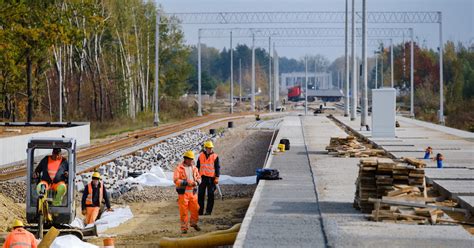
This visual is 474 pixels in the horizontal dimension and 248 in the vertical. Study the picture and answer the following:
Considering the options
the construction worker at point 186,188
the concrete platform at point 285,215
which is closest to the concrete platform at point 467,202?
the concrete platform at point 285,215

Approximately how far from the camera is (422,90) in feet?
386

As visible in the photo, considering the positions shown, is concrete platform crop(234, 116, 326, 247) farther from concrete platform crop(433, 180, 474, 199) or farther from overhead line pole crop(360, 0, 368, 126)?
overhead line pole crop(360, 0, 368, 126)

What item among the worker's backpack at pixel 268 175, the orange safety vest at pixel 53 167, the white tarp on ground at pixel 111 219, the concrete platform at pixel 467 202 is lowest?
the white tarp on ground at pixel 111 219

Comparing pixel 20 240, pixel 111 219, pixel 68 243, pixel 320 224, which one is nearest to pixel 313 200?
pixel 320 224

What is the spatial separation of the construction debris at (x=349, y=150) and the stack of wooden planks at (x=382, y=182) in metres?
15.0

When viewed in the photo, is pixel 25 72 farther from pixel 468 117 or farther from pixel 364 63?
pixel 468 117

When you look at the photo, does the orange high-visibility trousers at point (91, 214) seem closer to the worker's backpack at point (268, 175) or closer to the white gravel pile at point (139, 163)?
the worker's backpack at point (268, 175)

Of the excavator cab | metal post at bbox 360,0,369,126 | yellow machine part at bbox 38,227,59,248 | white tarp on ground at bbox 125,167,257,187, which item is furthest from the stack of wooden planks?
metal post at bbox 360,0,369,126

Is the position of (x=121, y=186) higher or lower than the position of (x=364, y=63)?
lower

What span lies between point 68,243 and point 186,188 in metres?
3.51

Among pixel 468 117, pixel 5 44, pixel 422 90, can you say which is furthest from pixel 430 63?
pixel 5 44

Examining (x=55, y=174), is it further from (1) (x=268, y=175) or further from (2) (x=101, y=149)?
(2) (x=101, y=149)

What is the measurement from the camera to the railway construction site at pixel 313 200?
1642 cm

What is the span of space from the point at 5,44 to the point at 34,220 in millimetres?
33384
